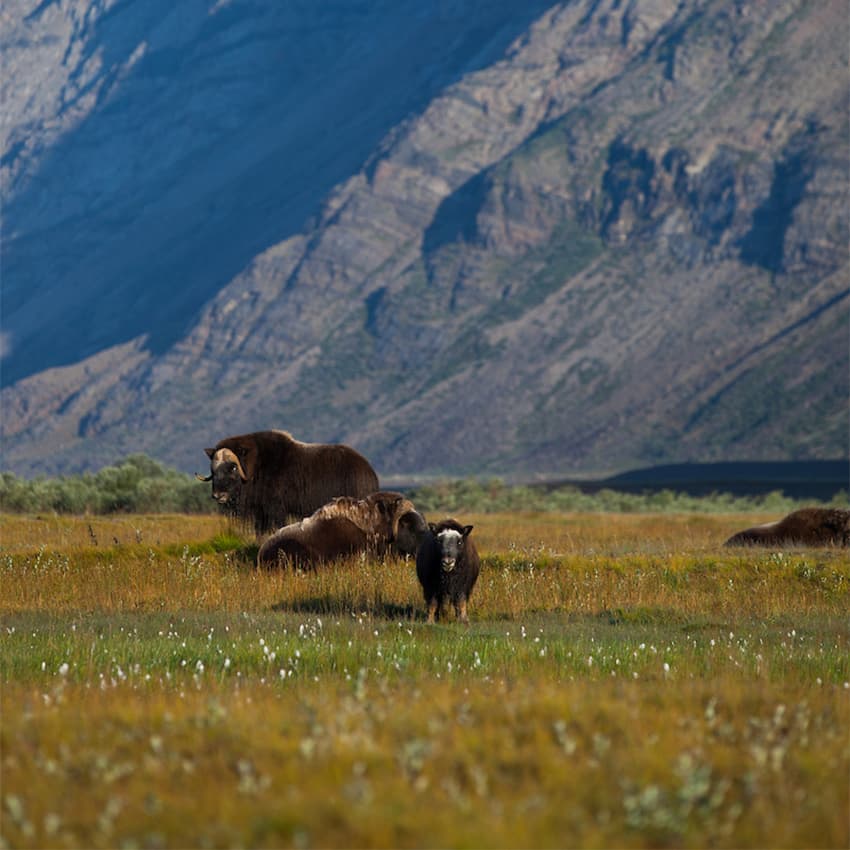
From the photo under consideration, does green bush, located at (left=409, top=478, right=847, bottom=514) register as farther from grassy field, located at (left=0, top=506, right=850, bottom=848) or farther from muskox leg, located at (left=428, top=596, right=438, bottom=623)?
grassy field, located at (left=0, top=506, right=850, bottom=848)

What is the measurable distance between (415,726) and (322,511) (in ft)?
49.6

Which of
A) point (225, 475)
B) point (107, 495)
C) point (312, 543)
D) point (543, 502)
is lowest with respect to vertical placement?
point (543, 502)

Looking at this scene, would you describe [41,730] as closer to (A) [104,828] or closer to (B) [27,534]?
(A) [104,828]

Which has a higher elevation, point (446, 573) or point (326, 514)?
point (326, 514)

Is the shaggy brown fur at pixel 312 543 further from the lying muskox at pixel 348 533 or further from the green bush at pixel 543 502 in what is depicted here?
the green bush at pixel 543 502

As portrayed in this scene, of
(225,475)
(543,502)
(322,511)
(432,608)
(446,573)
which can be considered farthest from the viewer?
(543,502)

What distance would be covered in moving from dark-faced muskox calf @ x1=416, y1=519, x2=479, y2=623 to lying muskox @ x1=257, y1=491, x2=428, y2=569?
3.90 meters

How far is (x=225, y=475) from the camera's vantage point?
27.4 metres

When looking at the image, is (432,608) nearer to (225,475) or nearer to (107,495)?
(225,475)

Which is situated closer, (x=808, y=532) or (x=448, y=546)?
(x=448, y=546)

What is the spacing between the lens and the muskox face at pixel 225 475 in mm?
27328

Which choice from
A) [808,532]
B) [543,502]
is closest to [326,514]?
[808,532]

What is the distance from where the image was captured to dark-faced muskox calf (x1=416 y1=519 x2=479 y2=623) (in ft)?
66.6

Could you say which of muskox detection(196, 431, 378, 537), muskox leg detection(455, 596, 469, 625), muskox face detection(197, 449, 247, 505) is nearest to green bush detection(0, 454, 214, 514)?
muskox detection(196, 431, 378, 537)
